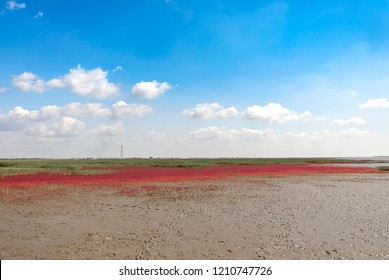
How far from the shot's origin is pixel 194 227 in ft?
42.8

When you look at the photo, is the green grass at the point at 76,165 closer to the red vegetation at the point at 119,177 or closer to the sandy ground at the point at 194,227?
the red vegetation at the point at 119,177

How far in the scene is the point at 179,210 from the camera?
16.7 meters

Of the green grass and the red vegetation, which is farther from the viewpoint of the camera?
the green grass

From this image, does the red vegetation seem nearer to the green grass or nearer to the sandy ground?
the green grass

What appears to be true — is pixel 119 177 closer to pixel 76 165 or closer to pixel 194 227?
pixel 194 227

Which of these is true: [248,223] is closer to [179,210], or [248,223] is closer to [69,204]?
[179,210]


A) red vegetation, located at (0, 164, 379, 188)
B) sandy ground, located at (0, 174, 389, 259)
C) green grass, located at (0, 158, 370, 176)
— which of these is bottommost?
sandy ground, located at (0, 174, 389, 259)

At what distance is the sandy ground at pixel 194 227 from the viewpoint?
9.88m

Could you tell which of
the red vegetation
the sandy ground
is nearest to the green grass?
the red vegetation

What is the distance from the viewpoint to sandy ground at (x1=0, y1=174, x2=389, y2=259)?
32.4 ft

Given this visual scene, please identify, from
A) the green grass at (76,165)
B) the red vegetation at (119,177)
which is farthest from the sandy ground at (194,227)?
the green grass at (76,165)

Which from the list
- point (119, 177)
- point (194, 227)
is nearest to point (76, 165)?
point (119, 177)
